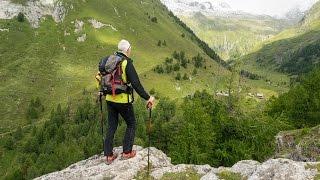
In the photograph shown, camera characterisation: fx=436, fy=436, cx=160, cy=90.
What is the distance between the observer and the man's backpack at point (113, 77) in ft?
70.3

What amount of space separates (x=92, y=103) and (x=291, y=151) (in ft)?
499

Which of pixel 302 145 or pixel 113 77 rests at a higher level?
pixel 113 77

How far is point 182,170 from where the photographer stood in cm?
2192

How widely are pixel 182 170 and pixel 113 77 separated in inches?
228

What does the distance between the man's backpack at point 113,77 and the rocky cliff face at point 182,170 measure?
407cm

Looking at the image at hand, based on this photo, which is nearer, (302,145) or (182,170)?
(182,170)

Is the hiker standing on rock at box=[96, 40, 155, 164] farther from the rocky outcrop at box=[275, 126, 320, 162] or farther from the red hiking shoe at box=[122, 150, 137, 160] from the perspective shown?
the rocky outcrop at box=[275, 126, 320, 162]

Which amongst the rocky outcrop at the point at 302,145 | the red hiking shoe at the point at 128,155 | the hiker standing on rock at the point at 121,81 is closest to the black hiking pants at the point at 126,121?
the hiker standing on rock at the point at 121,81

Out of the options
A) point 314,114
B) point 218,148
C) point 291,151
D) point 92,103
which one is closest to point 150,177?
point 291,151

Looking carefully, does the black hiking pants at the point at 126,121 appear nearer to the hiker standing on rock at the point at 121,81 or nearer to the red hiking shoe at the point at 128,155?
the hiker standing on rock at the point at 121,81

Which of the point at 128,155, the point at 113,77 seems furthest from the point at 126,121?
the point at 113,77

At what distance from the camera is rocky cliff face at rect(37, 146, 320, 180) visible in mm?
19656

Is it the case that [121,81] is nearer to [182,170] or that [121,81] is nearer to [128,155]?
[128,155]

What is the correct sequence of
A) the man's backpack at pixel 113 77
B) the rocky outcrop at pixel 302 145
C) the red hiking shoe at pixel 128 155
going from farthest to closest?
the rocky outcrop at pixel 302 145 < the red hiking shoe at pixel 128 155 < the man's backpack at pixel 113 77
